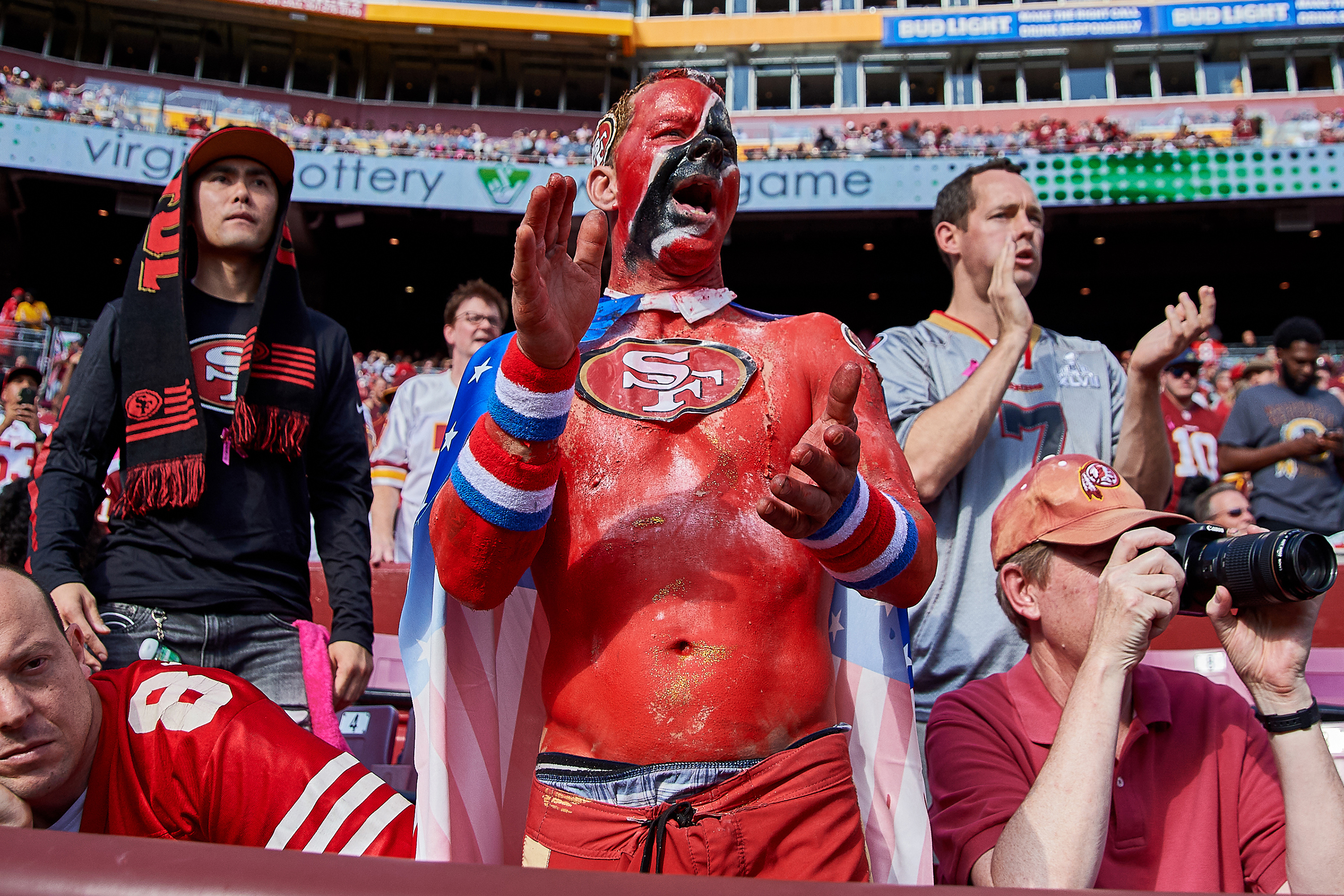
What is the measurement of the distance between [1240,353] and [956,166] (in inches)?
238

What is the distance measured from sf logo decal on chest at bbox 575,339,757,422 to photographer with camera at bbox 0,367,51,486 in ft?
19.4

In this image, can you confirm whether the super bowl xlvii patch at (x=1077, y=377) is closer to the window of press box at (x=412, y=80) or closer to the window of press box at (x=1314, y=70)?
the window of press box at (x=412, y=80)

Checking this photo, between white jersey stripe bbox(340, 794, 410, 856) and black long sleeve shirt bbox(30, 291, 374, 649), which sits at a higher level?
black long sleeve shirt bbox(30, 291, 374, 649)

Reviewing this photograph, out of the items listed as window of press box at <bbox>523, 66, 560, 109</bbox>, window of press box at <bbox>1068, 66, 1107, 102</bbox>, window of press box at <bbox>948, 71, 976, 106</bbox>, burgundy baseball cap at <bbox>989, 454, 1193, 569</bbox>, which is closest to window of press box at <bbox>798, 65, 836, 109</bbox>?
window of press box at <bbox>948, 71, 976, 106</bbox>

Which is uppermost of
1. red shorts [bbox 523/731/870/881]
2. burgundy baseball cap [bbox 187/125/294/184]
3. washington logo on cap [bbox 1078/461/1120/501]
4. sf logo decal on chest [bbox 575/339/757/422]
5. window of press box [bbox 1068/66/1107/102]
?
window of press box [bbox 1068/66/1107/102]

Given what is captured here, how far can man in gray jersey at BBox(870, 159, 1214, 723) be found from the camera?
2.55 m

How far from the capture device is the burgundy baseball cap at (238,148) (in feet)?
8.86

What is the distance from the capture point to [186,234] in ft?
8.81

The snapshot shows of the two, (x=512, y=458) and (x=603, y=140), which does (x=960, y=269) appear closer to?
(x=603, y=140)

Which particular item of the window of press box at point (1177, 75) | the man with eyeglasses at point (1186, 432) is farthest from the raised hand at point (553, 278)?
the window of press box at point (1177, 75)

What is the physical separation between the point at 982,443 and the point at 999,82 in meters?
27.6

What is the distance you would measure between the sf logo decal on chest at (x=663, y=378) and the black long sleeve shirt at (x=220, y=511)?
1108 mm

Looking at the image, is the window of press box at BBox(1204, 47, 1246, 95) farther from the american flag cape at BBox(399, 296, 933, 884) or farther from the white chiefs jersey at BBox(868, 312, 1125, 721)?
the american flag cape at BBox(399, 296, 933, 884)

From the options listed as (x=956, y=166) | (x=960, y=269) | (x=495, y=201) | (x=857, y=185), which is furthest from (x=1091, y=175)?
(x=960, y=269)
